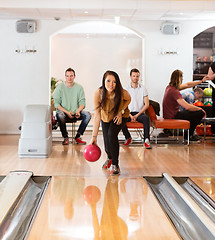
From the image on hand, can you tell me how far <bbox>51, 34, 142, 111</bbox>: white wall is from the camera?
47.9ft

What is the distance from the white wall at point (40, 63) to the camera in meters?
8.74

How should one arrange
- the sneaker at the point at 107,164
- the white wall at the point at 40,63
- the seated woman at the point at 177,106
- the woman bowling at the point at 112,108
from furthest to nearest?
the white wall at the point at 40,63
the seated woman at the point at 177,106
the sneaker at the point at 107,164
the woman bowling at the point at 112,108

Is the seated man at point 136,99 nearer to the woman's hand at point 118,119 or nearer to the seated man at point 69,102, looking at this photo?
the seated man at point 69,102

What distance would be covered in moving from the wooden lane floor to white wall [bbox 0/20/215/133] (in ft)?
15.8

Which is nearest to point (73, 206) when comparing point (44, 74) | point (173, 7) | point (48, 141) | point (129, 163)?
point (129, 163)

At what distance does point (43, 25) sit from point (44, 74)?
1074mm

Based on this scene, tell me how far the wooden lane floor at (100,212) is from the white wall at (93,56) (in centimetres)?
1060

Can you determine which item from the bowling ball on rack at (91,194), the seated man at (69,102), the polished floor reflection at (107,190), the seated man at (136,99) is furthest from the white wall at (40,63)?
the bowling ball on rack at (91,194)

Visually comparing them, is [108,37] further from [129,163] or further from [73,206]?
[73,206]

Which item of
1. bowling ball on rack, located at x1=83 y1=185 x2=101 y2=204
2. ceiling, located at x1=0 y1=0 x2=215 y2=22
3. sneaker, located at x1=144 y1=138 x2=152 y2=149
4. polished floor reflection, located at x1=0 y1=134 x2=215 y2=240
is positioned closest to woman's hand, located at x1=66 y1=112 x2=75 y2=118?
polished floor reflection, located at x1=0 y1=134 x2=215 y2=240

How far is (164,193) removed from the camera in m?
3.93

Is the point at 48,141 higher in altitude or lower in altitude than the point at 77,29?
lower

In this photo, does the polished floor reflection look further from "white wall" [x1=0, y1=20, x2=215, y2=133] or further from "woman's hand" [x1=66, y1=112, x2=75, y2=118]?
"white wall" [x1=0, y1=20, x2=215, y2=133]

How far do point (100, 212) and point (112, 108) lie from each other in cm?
161
